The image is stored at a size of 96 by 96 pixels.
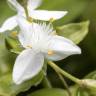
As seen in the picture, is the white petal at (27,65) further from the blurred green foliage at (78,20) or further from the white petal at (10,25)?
the blurred green foliage at (78,20)

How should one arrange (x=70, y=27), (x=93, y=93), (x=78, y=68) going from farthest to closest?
(x=78, y=68)
(x=70, y=27)
(x=93, y=93)

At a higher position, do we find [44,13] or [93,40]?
[44,13]

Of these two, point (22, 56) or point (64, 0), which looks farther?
point (64, 0)

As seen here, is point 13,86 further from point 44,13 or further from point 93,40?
Answer: point 93,40

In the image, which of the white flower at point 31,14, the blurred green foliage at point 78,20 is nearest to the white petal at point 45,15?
the white flower at point 31,14

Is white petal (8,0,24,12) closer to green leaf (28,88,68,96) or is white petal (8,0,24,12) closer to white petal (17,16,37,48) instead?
white petal (17,16,37,48)

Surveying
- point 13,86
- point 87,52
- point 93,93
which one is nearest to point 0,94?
point 13,86
